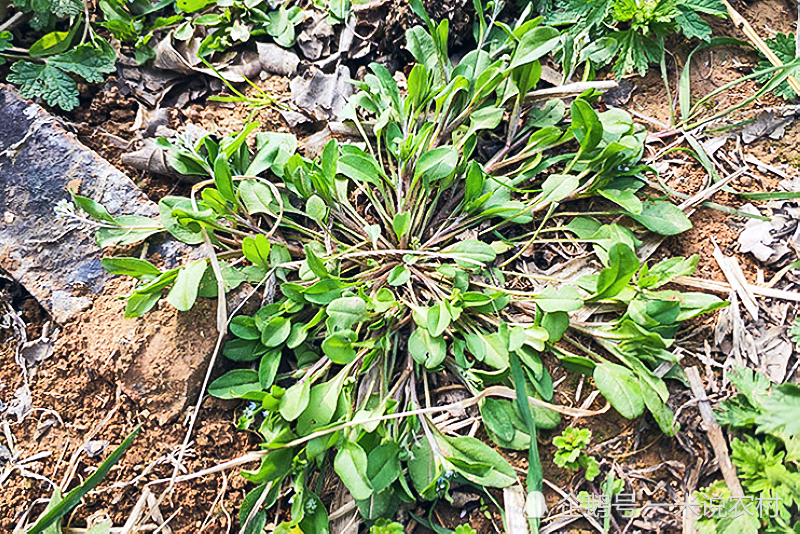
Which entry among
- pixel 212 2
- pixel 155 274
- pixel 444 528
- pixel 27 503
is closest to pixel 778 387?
pixel 444 528

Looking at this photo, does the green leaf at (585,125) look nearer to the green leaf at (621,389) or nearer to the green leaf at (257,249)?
the green leaf at (621,389)

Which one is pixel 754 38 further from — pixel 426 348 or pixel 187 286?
pixel 187 286

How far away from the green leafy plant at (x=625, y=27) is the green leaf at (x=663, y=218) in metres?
0.54

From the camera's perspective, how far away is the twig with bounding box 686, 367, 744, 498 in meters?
1.63

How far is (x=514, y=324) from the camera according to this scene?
1775 millimetres

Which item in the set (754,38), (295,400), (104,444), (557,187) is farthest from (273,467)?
(754,38)

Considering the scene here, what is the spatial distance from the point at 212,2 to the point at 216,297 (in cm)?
126

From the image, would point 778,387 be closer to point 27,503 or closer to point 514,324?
point 514,324

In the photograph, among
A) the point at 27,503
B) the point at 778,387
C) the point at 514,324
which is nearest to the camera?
the point at 778,387

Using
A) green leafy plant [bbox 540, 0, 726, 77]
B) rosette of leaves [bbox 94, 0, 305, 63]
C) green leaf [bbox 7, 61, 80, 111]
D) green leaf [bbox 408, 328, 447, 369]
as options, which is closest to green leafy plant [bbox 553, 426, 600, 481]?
green leaf [bbox 408, 328, 447, 369]

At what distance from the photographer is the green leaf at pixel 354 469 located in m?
1.50

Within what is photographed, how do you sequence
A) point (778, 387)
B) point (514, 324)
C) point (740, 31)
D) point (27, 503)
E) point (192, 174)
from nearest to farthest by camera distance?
point (778, 387)
point (27, 503)
point (514, 324)
point (192, 174)
point (740, 31)

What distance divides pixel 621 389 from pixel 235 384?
117cm

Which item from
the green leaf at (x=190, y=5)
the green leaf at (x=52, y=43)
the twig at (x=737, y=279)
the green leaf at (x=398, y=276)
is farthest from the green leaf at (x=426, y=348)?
the green leaf at (x=52, y=43)
